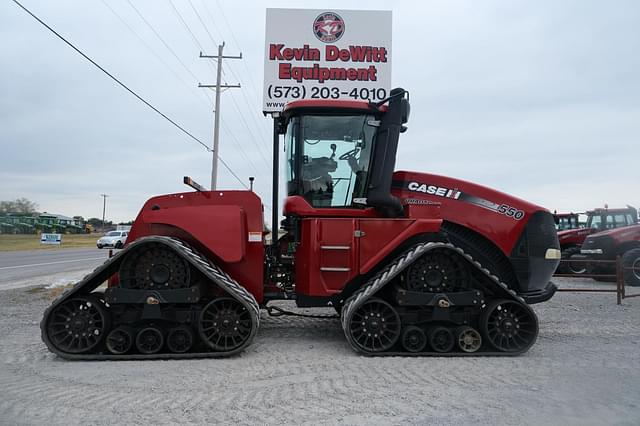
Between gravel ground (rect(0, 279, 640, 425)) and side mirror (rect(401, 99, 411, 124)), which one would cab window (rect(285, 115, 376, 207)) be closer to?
side mirror (rect(401, 99, 411, 124))

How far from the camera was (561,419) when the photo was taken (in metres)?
3.58

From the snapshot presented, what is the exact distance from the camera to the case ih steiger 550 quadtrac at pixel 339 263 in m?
5.15

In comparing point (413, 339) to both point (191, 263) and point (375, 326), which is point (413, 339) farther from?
point (191, 263)

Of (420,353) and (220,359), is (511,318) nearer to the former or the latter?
(420,353)

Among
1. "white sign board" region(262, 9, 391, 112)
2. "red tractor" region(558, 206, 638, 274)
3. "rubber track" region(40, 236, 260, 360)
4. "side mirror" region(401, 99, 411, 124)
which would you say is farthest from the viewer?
"red tractor" region(558, 206, 638, 274)

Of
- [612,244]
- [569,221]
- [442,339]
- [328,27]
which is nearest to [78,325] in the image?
[442,339]

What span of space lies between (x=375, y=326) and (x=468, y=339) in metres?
1.07

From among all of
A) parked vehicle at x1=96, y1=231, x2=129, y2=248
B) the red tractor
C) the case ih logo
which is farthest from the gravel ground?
parked vehicle at x1=96, y1=231, x2=129, y2=248

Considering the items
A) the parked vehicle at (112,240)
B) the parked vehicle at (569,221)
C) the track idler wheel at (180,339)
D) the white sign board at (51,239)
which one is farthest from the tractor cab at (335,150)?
the white sign board at (51,239)

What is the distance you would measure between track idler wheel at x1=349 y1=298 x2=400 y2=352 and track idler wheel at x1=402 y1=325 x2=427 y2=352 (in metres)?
0.10

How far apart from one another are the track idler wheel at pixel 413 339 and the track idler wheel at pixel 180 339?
2338 millimetres

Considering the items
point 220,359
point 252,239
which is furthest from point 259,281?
point 220,359

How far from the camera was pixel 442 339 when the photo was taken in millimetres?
5316

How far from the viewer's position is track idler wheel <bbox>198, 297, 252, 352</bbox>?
517cm
